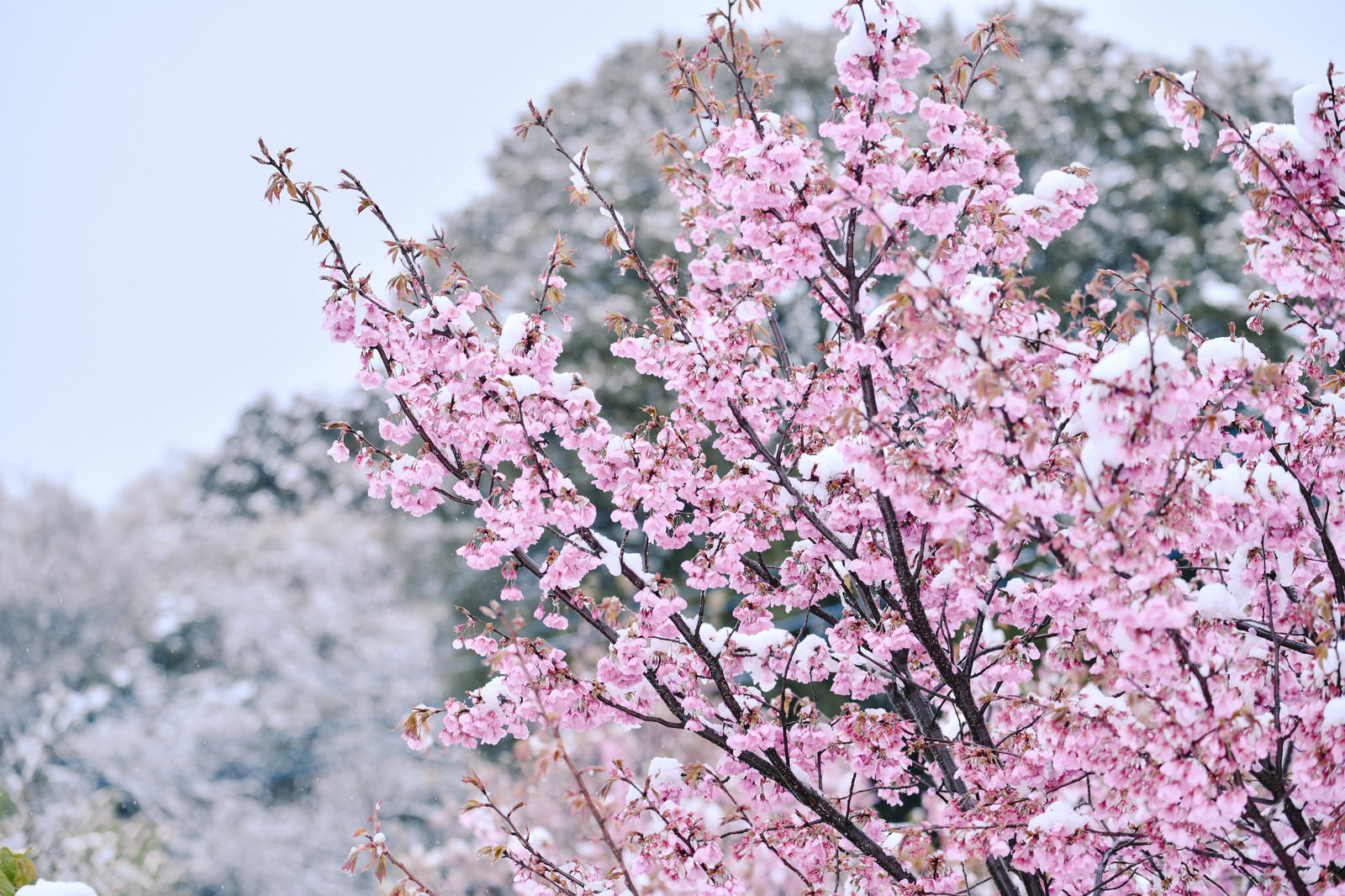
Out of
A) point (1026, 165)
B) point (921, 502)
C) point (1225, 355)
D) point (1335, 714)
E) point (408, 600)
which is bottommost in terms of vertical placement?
point (1335, 714)

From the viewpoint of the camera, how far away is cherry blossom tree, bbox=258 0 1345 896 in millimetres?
1883

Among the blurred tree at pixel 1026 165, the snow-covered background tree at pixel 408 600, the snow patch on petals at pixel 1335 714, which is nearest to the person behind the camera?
the snow patch on petals at pixel 1335 714

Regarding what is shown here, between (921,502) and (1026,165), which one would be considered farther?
(1026,165)

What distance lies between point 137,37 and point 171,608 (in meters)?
42.0

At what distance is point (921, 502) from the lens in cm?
195

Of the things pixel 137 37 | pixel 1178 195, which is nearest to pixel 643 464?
pixel 1178 195

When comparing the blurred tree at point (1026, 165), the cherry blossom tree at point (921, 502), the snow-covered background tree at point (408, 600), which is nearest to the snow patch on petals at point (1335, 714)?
the cherry blossom tree at point (921, 502)

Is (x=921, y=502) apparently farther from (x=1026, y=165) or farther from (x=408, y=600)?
(x=408, y=600)

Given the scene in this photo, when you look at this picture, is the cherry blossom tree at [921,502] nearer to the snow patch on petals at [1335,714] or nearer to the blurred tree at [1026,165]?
the snow patch on petals at [1335,714]

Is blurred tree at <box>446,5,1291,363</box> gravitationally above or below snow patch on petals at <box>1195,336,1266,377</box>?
above

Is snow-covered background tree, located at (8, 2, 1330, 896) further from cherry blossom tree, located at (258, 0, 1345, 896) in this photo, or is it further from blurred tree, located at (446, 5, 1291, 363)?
cherry blossom tree, located at (258, 0, 1345, 896)

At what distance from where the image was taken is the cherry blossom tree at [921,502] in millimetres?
1883

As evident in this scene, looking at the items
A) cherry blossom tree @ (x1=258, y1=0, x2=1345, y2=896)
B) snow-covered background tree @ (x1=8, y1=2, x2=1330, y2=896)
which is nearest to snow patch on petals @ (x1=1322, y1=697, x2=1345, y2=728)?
cherry blossom tree @ (x1=258, y1=0, x2=1345, y2=896)

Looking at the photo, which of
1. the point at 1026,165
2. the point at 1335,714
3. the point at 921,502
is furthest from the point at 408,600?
the point at 1335,714
